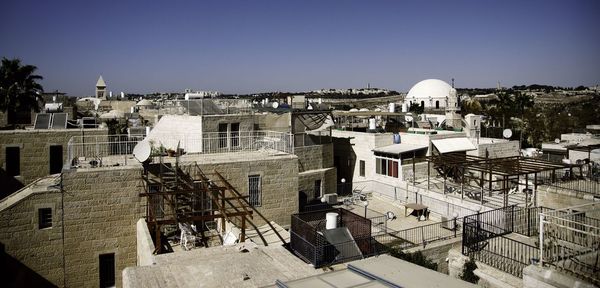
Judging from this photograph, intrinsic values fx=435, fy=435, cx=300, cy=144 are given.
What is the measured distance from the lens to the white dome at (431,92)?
87812 millimetres

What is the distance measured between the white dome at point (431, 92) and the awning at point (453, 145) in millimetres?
60313

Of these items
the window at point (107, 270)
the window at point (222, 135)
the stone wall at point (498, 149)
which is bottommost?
the window at point (107, 270)

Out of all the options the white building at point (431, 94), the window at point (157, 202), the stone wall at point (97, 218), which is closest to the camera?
the stone wall at point (97, 218)

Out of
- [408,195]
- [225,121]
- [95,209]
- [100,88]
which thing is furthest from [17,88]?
[100,88]

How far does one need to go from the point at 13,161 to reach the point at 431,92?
269 ft

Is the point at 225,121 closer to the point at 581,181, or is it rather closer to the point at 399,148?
the point at 399,148

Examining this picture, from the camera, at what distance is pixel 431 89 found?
9125cm

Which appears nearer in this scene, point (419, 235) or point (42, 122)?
point (419, 235)

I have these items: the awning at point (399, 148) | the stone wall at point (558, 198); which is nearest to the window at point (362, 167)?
the awning at point (399, 148)

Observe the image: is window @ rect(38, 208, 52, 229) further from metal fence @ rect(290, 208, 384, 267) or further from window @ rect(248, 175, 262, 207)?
metal fence @ rect(290, 208, 384, 267)

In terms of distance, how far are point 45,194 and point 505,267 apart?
610 inches

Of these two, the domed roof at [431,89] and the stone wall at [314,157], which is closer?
the stone wall at [314,157]

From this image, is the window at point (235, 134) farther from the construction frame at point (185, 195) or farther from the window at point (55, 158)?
the window at point (55, 158)

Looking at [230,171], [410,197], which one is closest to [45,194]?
[230,171]
